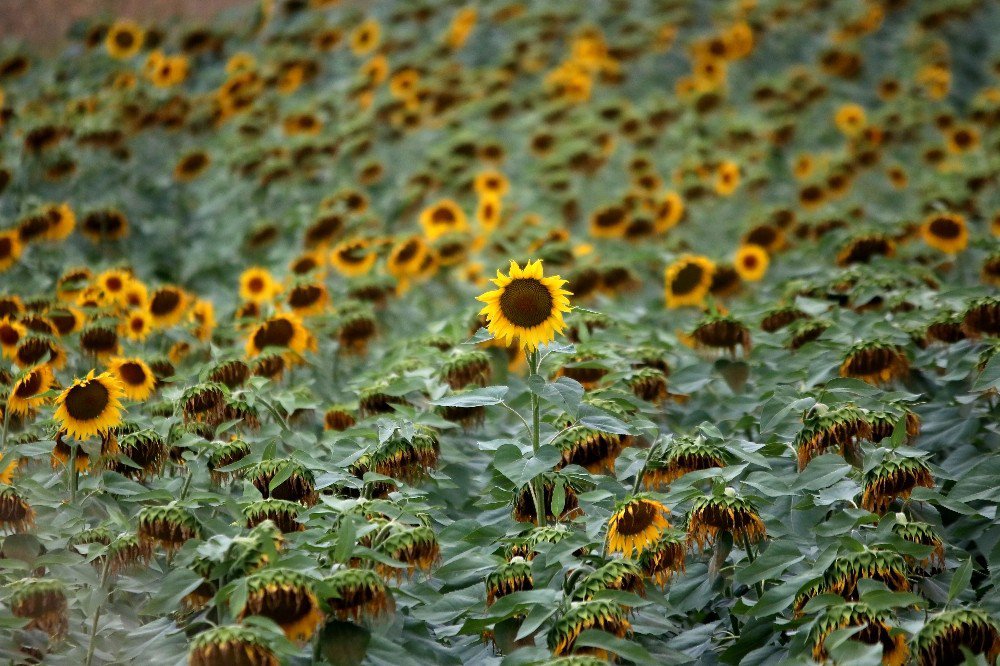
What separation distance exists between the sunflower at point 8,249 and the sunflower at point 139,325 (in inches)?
32.0

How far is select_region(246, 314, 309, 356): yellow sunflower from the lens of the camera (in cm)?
323

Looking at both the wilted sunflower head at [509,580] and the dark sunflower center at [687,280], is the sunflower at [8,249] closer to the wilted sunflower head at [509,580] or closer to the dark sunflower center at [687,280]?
the dark sunflower center at [687,280]

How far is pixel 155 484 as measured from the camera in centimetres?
263

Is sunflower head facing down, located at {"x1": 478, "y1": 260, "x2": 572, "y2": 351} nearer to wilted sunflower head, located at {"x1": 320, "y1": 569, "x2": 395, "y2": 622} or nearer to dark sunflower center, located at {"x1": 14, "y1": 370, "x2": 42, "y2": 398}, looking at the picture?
wilted sunflower head, located at {"x1": 320, "y1": 569, "x2": 395, "y2": 622}

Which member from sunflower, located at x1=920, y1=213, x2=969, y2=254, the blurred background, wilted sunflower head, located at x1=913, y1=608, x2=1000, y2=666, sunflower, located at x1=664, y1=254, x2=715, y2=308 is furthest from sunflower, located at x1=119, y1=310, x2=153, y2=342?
the blurred background

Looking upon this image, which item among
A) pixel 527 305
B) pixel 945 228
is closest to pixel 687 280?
pixel 945 228

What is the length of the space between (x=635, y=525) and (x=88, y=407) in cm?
130

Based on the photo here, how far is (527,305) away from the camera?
2.30 meters

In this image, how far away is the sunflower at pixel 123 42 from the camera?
718cm

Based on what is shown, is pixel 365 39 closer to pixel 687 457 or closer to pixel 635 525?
pixel 687 457

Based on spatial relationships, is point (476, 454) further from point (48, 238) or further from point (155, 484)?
point (48, 238)

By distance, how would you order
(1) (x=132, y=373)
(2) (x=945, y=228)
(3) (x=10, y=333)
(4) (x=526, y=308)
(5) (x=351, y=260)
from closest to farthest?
(4) (x=526, y=308)
(1) (x=132, y=373)
(3) (x=10, y=333)
(2) (x=945, y=228)
(5) (x=351, y=260)

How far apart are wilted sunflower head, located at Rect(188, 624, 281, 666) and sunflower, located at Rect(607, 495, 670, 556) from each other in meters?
0.78

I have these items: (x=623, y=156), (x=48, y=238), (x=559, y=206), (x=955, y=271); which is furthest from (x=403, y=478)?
(x=623, y=156)
